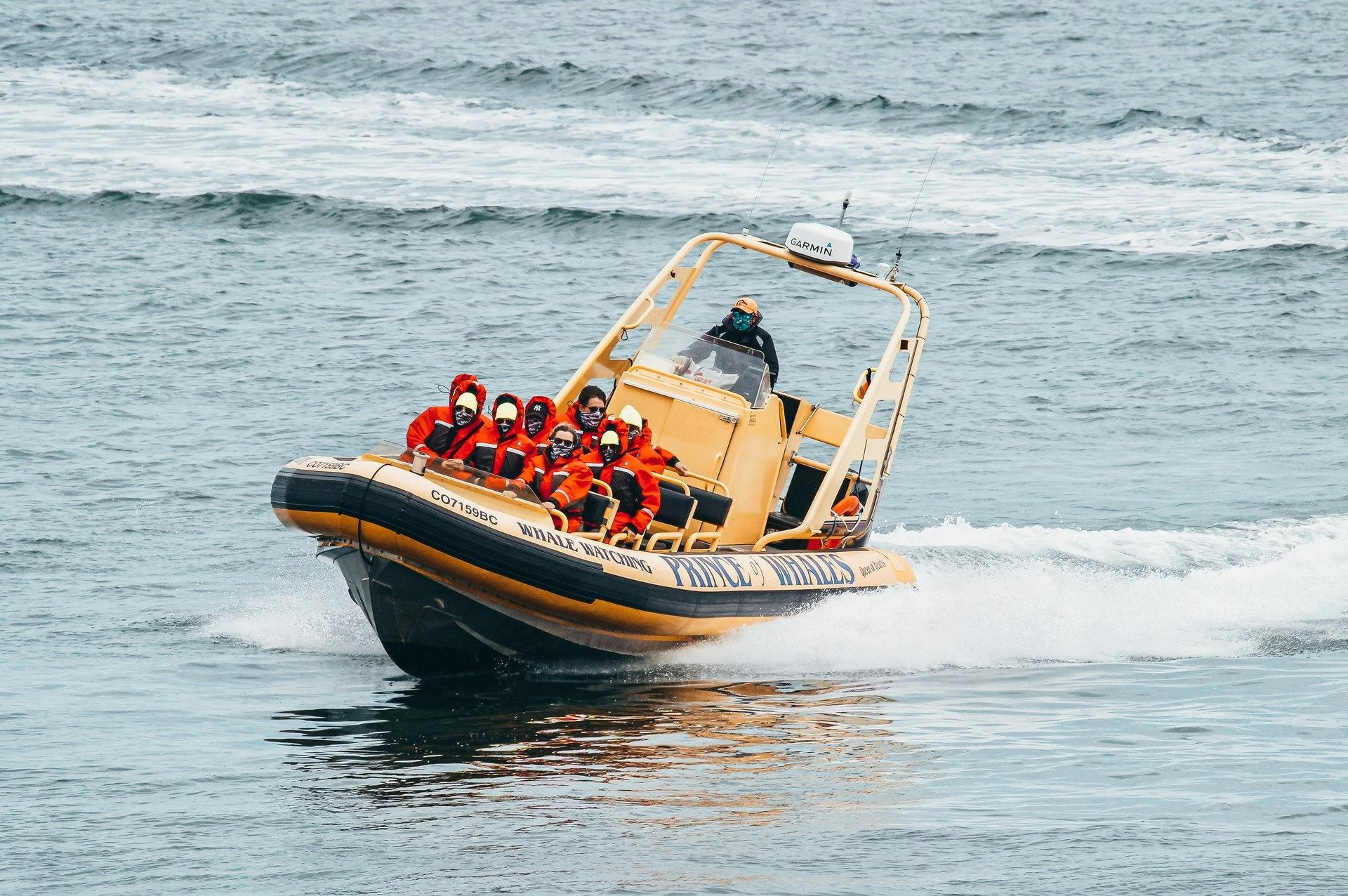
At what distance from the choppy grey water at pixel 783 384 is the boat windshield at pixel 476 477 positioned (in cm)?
102

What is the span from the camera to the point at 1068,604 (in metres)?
11.4

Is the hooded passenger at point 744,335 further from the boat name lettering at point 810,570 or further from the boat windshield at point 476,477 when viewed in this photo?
the boat windshield at point 476,477

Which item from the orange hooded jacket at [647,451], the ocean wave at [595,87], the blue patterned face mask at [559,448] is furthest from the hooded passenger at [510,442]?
the ocean wave at [595,87]

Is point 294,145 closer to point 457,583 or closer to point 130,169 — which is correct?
point 130,169

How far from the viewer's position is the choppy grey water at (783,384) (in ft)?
22.9

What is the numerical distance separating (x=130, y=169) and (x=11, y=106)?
20.4ft

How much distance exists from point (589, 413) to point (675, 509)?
71cm

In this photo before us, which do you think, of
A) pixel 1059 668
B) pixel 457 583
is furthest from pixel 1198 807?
pixel 457 583

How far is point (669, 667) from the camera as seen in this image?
973 cm

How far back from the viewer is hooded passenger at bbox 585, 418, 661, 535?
31.6 feet

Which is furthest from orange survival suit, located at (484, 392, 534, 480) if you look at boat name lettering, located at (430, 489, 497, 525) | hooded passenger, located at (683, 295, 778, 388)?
hooded passenger, located at (683, 295, 778, 388)

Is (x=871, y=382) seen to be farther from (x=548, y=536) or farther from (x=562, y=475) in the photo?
(x=548, y=536)

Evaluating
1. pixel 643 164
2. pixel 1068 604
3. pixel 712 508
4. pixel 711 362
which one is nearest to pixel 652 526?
pixel 712 508

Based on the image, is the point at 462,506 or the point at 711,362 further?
the point at 711,362
